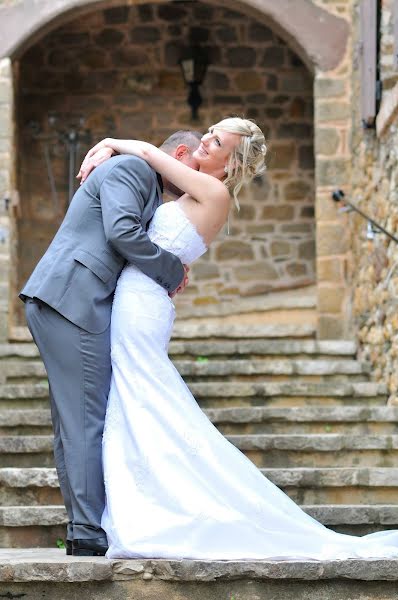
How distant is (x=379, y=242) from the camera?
7.17m

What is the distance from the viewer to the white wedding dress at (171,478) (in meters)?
3.42

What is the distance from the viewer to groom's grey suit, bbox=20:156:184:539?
361 centimetres

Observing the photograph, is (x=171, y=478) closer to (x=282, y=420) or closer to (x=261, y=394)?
(x=282, y=420)

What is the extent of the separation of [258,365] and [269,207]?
417 cm

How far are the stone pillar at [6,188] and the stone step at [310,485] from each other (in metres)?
3.59

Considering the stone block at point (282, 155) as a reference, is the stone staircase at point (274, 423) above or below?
below

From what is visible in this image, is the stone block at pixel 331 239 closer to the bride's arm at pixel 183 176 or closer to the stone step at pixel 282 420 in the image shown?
the stone step at pixel 282 420

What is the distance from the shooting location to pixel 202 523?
3430 mm

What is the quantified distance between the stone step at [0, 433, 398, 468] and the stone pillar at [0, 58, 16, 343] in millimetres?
3119

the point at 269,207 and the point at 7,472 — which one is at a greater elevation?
the point at 269,207

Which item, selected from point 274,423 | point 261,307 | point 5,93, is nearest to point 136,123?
point 261,307

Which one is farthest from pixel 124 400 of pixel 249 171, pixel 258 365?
pixel 258 365

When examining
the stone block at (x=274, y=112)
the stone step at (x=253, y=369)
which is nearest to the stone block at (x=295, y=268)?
the stone block at (x=274, y=112)

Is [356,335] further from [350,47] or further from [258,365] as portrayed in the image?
[350,47]
